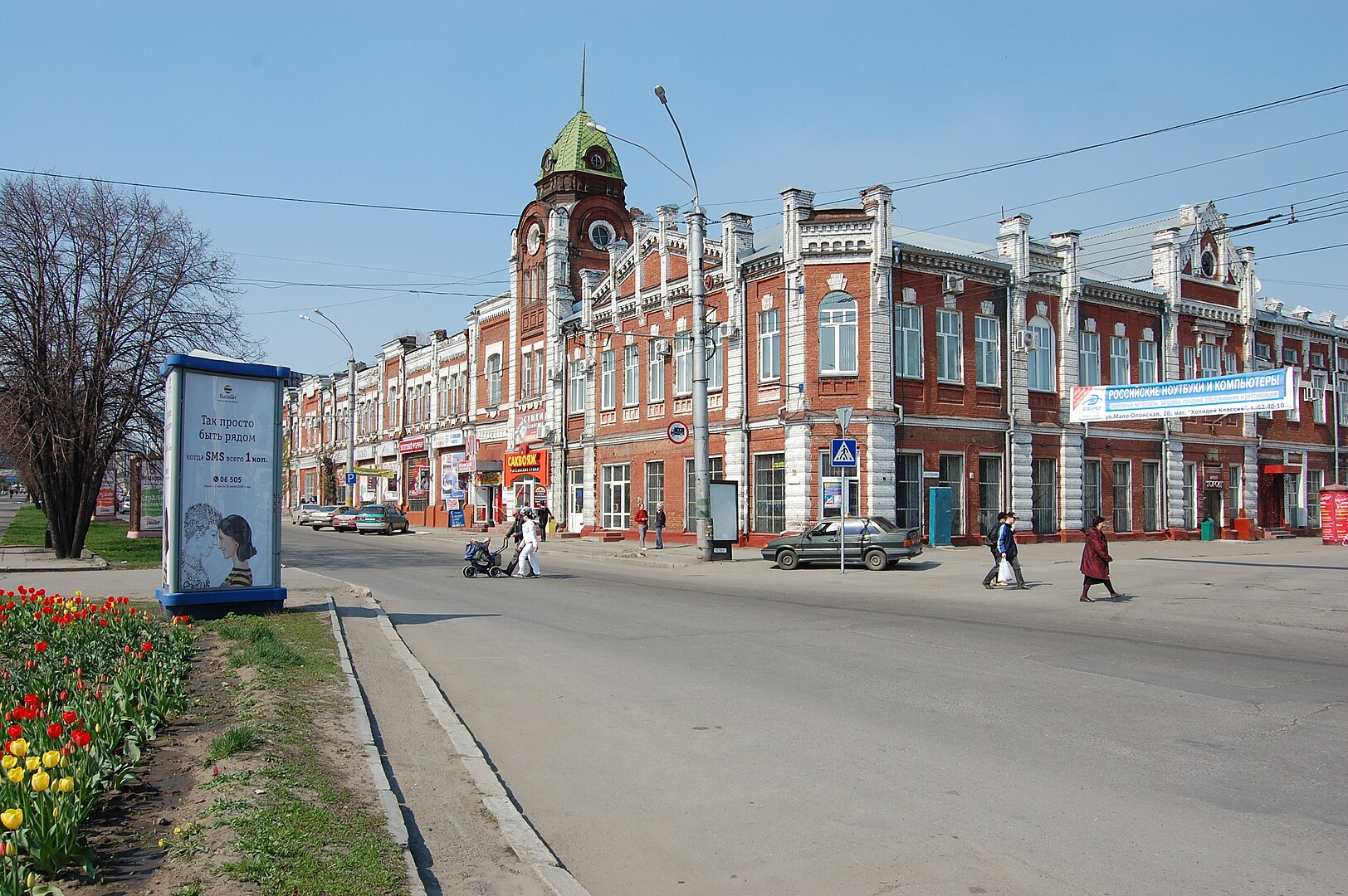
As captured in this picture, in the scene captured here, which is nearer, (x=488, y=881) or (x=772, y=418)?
(x=488, y=881)

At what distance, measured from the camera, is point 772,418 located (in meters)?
32.9

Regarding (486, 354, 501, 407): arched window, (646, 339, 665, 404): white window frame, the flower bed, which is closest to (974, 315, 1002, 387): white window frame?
(646, 339, 665, 404): white window frame

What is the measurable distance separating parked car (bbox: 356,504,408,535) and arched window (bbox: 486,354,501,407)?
742cm

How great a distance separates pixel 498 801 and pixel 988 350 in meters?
31.0

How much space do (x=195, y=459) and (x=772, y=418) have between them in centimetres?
2196

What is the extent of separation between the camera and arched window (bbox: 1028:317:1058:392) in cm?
3553

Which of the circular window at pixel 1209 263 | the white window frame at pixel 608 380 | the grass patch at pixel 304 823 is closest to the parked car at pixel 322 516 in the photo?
the white window frame at pixel 608 380

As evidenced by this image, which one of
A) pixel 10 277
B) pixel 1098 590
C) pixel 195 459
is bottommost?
pixel 1098 590

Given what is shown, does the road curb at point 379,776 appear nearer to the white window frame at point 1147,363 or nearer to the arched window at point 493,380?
the white window frame at point 1147,363

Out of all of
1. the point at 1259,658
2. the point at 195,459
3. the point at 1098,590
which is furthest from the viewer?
the point at 1098,590

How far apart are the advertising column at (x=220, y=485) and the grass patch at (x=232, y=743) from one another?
714cm

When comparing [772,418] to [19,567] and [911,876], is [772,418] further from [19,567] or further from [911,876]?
[911,876]

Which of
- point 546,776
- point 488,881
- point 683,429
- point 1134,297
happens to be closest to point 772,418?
point 683,429

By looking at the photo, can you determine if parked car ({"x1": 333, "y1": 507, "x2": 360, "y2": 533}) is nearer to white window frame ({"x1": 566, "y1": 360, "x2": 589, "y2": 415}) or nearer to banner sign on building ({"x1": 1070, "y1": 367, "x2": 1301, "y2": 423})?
white window frame ({"x1": 566, "y1": 360, "x2": 589, "y2": 415})
